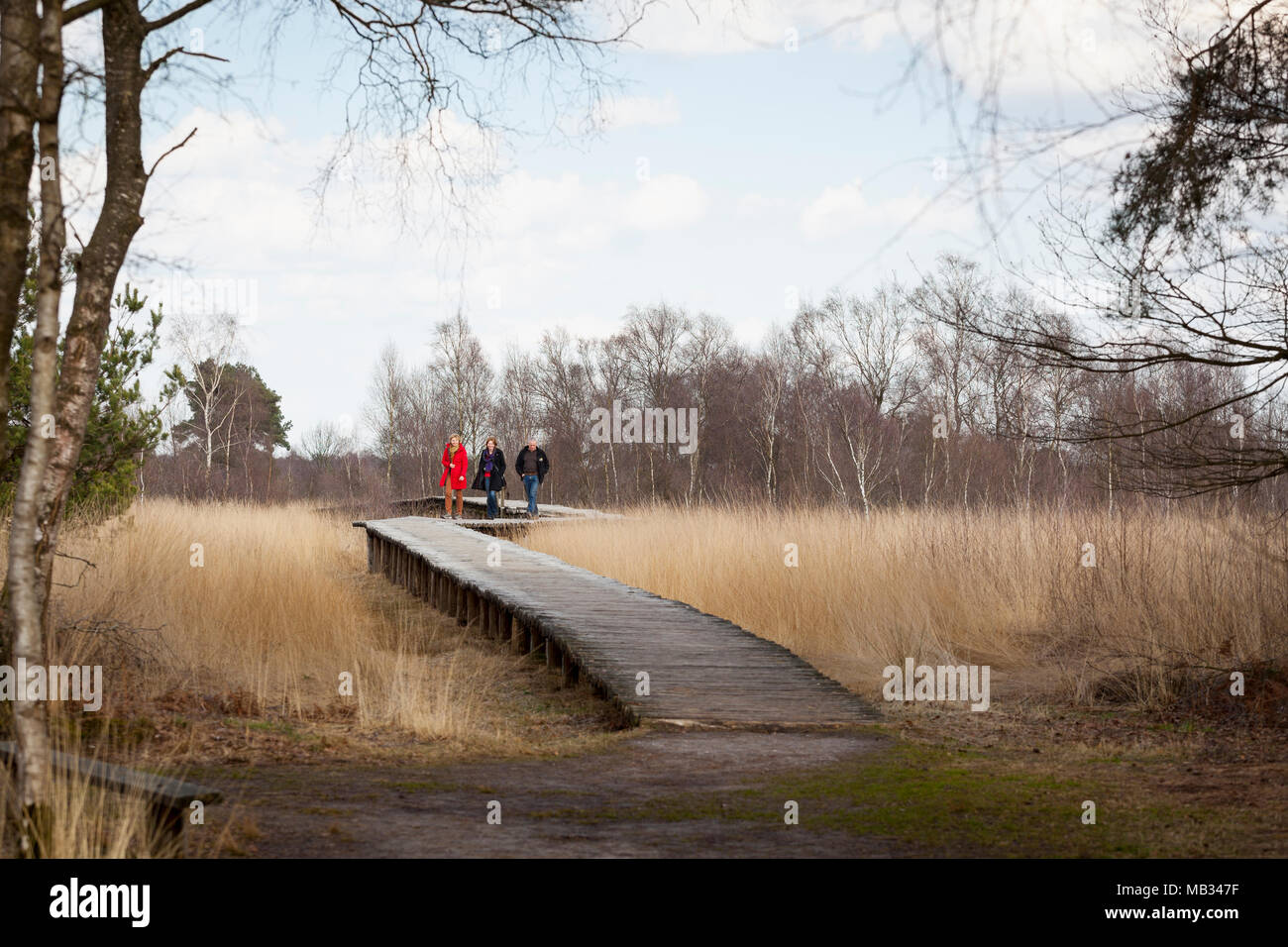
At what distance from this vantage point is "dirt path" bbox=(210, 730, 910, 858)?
398 centimetres

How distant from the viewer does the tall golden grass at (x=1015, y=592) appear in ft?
25.4

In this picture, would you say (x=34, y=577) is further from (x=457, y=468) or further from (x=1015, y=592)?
(x=457, y=468)

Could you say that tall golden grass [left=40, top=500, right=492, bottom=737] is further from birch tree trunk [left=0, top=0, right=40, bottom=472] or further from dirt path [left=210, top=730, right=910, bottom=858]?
birch tree trunk [left=0, top=0, right=40, bottom=472]

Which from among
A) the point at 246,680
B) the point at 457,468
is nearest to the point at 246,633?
the point at 246,680

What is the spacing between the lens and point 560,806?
4637 mm

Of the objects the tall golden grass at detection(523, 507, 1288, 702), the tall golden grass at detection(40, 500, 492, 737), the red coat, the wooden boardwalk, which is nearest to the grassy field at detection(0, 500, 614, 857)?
the tall golden grass at detection(40, 500, 492, 737)

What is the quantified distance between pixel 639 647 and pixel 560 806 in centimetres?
343

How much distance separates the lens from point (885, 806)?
467 cm

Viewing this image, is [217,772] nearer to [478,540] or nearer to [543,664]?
[543,664]

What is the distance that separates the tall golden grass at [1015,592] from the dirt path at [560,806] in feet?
9.71

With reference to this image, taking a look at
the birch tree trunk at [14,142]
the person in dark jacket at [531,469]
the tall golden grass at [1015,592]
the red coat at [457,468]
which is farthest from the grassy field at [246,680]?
the person in dark jacket at [531,469]

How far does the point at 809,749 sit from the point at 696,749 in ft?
1.73
